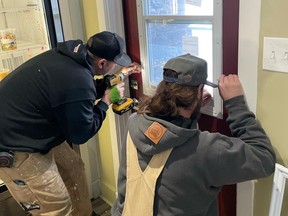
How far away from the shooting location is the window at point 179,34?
1372 millimetres

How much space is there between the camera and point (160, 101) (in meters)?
1.12

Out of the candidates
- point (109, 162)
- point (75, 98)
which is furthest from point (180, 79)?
point (109, 162)

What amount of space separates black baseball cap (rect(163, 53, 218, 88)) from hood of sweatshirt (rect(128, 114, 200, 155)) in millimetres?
134

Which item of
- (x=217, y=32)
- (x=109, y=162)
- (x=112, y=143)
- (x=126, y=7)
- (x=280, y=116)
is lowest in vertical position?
(x=109, y=162)

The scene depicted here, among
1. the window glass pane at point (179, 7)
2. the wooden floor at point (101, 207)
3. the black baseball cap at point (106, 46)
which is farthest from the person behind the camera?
the wooden floor at point (101, 207)

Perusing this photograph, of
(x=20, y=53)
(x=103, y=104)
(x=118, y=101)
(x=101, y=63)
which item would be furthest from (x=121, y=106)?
(x=20, y=53)

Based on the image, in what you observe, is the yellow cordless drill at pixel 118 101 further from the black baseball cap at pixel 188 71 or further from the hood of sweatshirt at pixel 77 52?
the black baseball cap at pixel 188 71

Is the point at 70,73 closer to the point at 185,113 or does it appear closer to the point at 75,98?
the point at 75,98

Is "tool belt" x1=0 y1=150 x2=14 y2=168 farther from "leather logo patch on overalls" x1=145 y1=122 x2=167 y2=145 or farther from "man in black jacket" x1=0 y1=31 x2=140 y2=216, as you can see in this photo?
"leather logo patch on overalls" x1=145 y1=122 x2=167 y2=145

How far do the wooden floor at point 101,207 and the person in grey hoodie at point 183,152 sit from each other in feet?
3.90

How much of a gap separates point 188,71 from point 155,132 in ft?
0.77

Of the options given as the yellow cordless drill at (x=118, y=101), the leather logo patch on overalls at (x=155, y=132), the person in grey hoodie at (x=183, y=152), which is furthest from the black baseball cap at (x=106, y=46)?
the leather logo patch on overalls at (x=155, y=132)

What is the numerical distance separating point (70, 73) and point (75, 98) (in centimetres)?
11

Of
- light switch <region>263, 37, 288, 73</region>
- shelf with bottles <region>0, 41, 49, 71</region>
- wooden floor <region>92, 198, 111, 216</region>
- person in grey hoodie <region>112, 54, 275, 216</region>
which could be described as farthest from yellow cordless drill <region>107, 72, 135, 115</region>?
wooden floor <region>92, 198, 111, 216</region>
